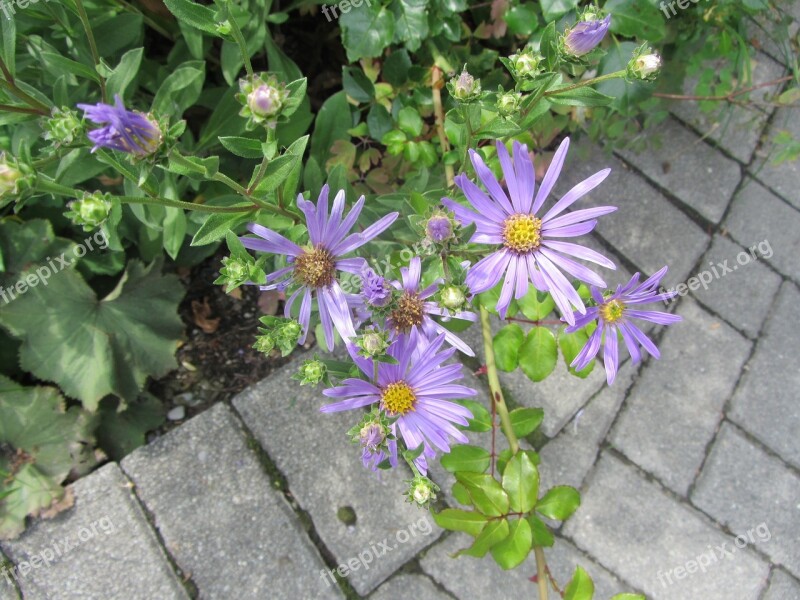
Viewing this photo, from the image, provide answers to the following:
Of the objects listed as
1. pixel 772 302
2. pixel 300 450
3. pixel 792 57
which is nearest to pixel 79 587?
pixel 300 450

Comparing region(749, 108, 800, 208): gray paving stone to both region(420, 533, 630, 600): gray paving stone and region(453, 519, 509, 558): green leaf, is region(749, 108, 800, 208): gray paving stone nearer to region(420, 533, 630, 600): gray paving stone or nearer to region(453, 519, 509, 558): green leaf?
region(420, 533, 630, 600): gray paving stone

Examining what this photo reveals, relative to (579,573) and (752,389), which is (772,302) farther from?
(579,573)

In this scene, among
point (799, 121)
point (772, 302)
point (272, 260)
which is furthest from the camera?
point (799, 121)

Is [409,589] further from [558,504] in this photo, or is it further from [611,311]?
[611,311]

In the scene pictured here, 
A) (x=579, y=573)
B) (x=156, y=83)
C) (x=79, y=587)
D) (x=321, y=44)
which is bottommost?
(x=79, y=587)

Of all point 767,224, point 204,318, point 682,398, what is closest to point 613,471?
point 682,398
